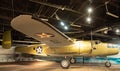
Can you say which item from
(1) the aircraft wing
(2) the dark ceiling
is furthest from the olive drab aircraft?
(2) the dark ceiling

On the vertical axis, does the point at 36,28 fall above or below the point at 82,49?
above

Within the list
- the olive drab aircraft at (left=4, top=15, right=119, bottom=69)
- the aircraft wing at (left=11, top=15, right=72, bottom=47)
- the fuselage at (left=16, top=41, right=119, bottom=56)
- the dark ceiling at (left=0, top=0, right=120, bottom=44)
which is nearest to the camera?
the aircraft wing at (left=11, top=15, right=72, bottom=47)

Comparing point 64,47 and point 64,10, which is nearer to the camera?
point 64,10

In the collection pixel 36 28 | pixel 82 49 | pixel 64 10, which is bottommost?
pixel 82 49

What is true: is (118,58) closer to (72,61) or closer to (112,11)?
(72,61)

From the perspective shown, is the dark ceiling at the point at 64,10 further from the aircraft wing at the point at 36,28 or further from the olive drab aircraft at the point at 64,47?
the olive drab aircraft at the point at 64,47

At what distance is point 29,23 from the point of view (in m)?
4.21

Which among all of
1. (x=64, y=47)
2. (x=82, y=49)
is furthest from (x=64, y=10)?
(x=82, y=49)

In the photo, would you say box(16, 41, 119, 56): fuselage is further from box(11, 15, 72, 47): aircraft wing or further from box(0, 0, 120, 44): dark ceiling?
box(0, 0, 120, 44): dark ceiling

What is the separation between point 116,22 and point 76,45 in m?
1.85

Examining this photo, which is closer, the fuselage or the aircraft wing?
the aircraft wing

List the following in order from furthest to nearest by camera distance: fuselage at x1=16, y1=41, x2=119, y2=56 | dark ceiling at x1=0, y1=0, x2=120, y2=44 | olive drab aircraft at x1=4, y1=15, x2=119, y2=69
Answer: fuselage at x1=16, y1=41, x2=119, y2=56, olive drab aircraft at x1=4, y1=15, x2=119, y2=69, dark ceiling at x1=0, y1=0, x2=120, y2=44

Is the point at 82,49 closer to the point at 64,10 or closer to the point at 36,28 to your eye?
the point at 64,10

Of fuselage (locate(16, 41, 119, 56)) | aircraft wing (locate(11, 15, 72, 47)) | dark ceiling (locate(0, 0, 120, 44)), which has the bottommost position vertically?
fuselage (locate(16, 41, 119, 56))
